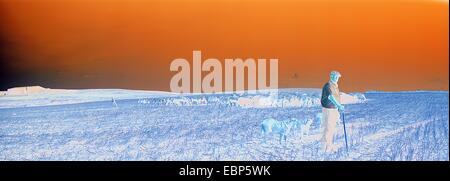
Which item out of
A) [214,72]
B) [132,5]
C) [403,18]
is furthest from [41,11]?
[403,18]

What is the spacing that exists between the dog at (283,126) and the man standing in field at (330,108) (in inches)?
5.9

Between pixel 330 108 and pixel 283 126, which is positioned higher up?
pixel 330 108

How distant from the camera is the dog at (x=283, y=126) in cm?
584

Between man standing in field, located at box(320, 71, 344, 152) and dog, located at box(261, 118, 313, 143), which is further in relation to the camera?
dog, located at box(261, 118, 313, 143)

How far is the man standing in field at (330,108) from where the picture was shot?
5715mm

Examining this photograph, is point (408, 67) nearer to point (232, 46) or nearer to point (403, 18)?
point (403, 18)

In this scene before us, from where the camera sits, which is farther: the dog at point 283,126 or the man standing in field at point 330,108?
the dog at point 283,126

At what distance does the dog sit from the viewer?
5.84 m

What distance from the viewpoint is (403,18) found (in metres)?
5.83

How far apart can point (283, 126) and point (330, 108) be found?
43cm

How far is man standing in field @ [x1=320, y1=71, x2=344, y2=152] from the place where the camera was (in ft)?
18.7

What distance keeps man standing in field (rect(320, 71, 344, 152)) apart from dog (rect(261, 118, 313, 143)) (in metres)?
0.15

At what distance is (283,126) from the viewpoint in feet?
19.2
